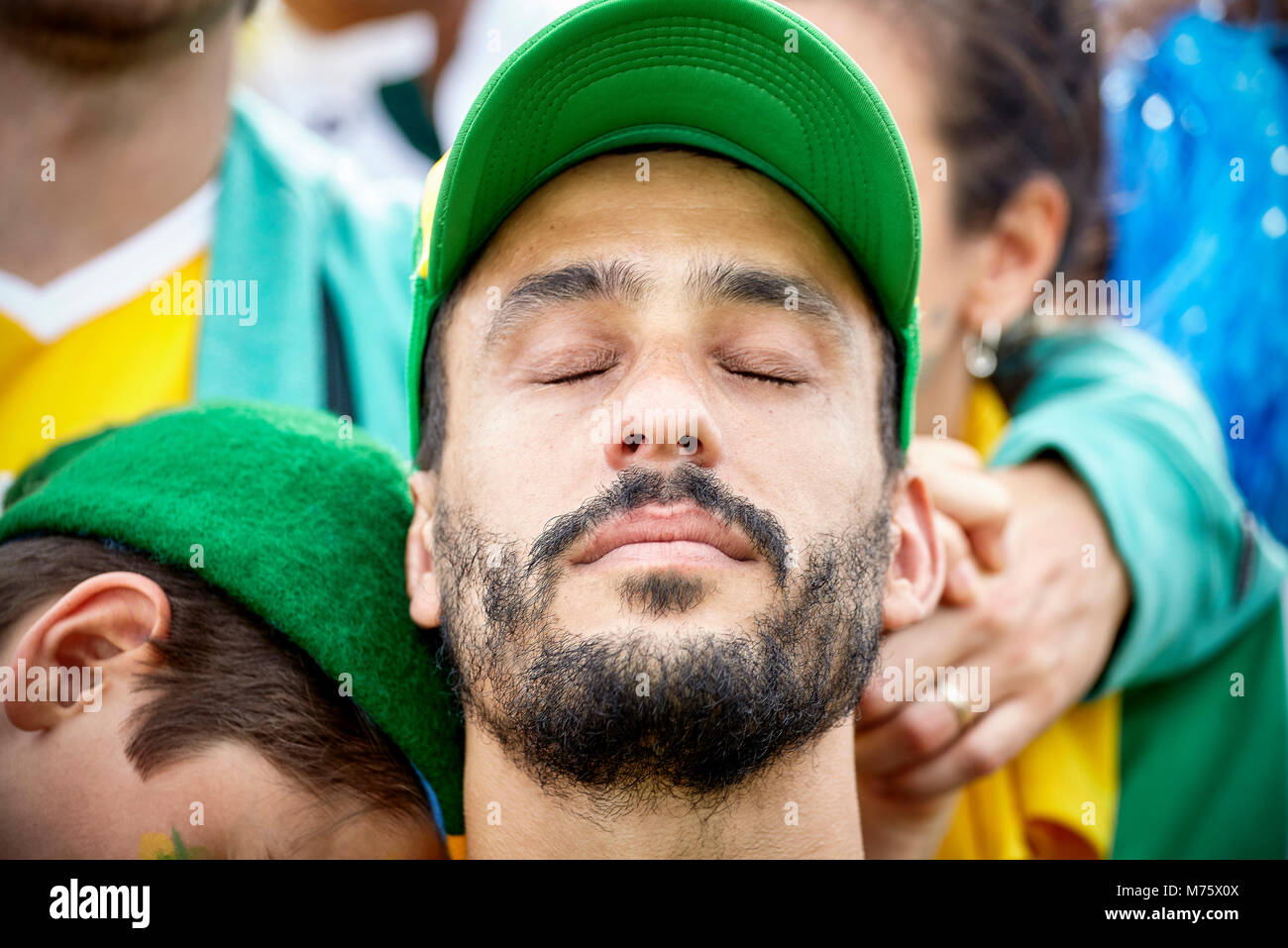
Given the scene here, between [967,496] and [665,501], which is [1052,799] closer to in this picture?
[967,496]

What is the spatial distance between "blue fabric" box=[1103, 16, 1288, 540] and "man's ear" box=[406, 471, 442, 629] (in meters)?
A: 1.66

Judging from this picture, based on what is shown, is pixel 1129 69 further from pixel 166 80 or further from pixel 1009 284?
pixel 166 80

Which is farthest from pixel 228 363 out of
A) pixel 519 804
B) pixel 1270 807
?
pixel 1270 807

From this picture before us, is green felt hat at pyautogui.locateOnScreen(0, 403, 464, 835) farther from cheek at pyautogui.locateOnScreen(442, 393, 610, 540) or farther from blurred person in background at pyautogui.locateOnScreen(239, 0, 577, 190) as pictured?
blurred person in background at pyautogui.locateOnScreen(239, 0, 577, 190)

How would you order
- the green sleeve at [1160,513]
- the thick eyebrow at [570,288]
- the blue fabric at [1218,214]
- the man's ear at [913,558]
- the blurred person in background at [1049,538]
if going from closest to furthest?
the thick eyebrow at [570,288], the man's ear at [913,558], the blurred person in background at [1049,538], the green sleeve at [1160,513], the blue fabric at [1218,214]

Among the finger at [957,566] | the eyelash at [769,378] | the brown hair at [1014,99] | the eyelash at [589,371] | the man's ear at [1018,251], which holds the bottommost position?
the finger at [957,566]

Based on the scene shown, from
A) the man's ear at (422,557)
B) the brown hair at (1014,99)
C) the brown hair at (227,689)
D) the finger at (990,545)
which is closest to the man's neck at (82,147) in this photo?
the brown hair at (227,689)

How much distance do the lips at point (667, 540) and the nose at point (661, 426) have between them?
5cm

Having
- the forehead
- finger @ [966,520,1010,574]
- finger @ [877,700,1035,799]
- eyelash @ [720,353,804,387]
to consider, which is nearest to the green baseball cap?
the forehead

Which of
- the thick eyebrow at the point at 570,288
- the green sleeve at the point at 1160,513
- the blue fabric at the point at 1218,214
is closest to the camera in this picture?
the thick eyebrow at the point at 570,288

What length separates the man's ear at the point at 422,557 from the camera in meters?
1.20

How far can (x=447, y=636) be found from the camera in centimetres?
116

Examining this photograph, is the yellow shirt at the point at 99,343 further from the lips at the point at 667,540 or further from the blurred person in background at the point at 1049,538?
the blurred person in background at the point at 1049,538
